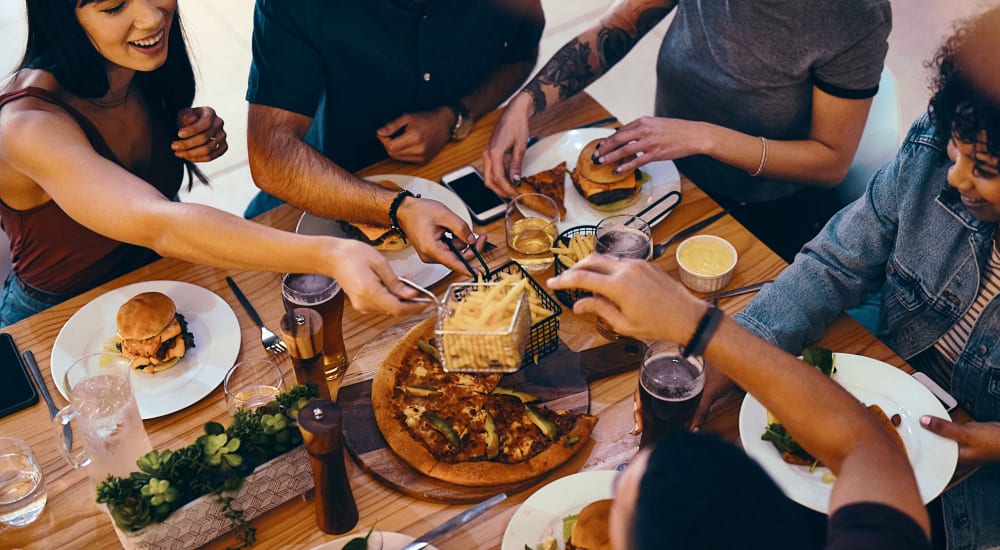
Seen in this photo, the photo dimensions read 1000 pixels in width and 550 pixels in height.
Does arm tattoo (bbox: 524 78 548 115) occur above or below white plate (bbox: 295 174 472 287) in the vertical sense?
above

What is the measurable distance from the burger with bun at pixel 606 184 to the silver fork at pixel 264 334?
0.91 metres

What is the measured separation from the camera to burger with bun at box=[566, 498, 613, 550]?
5.04 feet

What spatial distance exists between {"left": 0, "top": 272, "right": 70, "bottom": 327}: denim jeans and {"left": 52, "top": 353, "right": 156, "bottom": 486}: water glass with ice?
0.80 metres

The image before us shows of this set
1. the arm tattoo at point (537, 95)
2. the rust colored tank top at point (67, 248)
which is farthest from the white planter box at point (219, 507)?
the arm tattoo at point (537, 95)

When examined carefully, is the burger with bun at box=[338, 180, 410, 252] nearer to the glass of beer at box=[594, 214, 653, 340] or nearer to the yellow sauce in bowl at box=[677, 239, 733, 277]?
the glass of beer at box=[594, 214, 653, 340]

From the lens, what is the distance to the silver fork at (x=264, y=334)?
2053 millimetres

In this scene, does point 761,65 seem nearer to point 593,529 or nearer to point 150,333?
point 593,529

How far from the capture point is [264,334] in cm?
207

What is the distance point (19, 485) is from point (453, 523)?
→ 88 centimetres

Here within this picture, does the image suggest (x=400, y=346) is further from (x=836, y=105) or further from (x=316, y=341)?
(x=836, y=105)

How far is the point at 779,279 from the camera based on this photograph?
210 cm

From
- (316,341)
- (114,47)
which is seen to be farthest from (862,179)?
(114,47)

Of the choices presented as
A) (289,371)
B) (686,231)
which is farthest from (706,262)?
(289,371)

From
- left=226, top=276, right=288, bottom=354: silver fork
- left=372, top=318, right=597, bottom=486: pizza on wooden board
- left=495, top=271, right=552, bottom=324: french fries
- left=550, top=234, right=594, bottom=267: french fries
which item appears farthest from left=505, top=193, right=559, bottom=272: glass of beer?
left=226, top=276, right=288, bottom=354: silver fork
